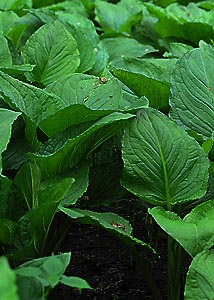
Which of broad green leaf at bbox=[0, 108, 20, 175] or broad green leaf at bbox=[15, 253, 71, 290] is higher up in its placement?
broad green leaf at bbox=[0, 108, 20, 175]

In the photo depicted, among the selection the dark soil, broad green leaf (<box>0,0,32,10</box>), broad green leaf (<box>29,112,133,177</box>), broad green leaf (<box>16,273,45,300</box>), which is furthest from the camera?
broad green leaf (<box>0,0,32,10</box>)

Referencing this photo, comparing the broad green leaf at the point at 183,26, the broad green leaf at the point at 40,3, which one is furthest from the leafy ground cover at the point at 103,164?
the broad green leaf at the point at 40,3

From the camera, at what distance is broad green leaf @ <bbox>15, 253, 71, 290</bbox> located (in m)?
1.22

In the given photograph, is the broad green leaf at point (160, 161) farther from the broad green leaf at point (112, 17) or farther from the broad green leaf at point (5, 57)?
the broad green leaf at point (112, 17)

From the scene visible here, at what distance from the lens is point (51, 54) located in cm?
239

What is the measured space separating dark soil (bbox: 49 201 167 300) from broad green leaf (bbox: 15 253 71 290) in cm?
70

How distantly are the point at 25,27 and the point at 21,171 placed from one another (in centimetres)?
122

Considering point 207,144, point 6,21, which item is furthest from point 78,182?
point 6,21

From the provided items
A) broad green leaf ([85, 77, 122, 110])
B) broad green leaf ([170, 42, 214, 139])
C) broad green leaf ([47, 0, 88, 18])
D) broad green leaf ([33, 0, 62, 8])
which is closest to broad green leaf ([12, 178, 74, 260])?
broad green leaf ([85, 77, 122, 110])

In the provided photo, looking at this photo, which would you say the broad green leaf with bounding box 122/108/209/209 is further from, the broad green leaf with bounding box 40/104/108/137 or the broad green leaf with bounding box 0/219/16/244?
the broad green leaf with bounding box 0/219/16/244

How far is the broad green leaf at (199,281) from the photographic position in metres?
1.50

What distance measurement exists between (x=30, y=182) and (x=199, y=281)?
55 cm

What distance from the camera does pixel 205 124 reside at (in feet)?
6.80

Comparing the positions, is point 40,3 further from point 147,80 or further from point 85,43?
point 147,80
